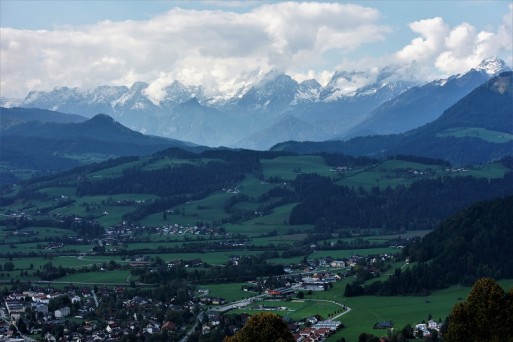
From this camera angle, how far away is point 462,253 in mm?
88688

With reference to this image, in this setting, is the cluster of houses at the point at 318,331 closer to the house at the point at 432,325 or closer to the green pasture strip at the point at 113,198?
→ the house at the point at 432,325

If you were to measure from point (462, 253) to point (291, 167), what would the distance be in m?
103

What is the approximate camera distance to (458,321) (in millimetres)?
44812

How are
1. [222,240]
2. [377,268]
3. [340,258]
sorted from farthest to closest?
[222,240], [340,258], [377,268]

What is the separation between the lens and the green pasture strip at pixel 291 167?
595 ft

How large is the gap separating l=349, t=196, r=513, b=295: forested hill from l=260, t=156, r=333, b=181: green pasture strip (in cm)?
8136

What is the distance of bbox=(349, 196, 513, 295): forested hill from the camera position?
273 feet

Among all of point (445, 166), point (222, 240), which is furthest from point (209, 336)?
point (445, 166)

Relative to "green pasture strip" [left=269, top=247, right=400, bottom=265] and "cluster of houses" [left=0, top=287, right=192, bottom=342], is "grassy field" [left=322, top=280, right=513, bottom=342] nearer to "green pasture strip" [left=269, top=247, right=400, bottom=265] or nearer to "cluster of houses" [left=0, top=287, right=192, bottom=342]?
"cluster of houses" [left=0, top=287, right=192, bottom=342]

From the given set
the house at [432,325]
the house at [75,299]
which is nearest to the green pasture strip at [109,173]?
the house at [75,299]

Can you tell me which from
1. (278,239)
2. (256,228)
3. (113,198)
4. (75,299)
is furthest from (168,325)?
(113,198)

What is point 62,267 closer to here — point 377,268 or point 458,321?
point 377,268

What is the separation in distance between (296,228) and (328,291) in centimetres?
5319

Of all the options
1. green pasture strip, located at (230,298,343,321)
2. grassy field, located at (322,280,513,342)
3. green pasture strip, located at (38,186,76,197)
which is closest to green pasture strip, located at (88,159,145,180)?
green pasture strip, located at (38,186,76,197)
